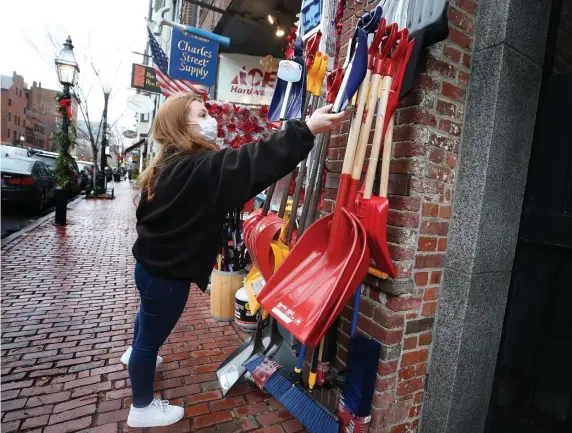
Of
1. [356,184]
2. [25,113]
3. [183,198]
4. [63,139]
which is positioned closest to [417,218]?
[356,184]

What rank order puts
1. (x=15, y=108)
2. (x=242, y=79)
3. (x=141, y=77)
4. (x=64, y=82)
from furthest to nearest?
(x=15, y=108), (x=141, y=77), (x=64, y=82), (x=242, y=79)

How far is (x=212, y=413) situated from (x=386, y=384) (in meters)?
1.15

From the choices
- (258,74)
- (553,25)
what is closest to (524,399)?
(553,25)

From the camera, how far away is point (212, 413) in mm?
2273

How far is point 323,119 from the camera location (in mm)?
1548

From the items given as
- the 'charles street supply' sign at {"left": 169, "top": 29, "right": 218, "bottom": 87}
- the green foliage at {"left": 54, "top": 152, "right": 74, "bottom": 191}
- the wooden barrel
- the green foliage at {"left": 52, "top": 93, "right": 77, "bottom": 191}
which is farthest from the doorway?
the green foliage at {"left": 54, "top": 152, "right": 74, "bottom": 191}

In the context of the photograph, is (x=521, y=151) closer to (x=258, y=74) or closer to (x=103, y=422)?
(x=103, y=422)

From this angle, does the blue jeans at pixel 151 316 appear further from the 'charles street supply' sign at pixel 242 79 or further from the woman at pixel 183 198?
the 'charles street supply' sign at pixel 242 79

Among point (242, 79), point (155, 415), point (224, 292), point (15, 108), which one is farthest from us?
point (15, 108)

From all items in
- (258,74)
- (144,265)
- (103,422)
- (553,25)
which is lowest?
(103,422)

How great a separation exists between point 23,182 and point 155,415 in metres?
8.67

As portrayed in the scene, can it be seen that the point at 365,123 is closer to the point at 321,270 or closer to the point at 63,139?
the point at 321,270

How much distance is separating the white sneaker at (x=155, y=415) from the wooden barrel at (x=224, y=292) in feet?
4.67

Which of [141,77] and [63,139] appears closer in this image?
[63,139]
